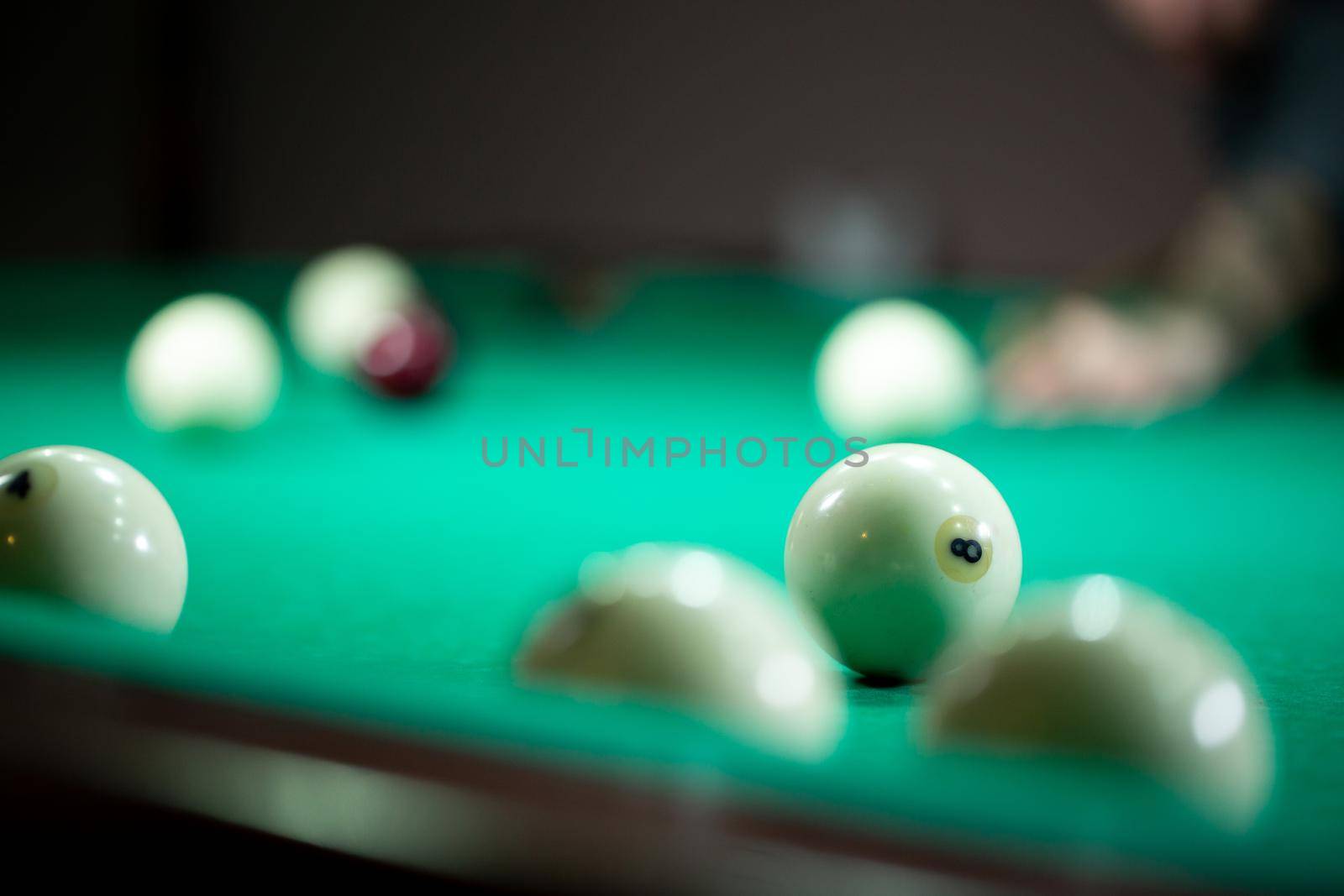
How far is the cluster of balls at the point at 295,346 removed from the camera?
7.92 feet

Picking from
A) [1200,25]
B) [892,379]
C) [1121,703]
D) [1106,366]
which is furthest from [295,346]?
[1121,703]

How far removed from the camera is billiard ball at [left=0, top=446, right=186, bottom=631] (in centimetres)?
125

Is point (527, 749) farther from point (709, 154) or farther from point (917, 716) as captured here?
point (709, 154)

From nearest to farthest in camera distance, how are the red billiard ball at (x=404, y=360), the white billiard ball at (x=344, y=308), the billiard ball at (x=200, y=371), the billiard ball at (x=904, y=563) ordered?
the billiard ball at (x=904, y=563) → the billiard ball at (x=200, y=371) → the red billiard ball at (x=404, y=360) → the white billiard ball at (x=344, y=308)

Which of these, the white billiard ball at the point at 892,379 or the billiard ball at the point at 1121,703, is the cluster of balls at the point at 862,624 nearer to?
the billiard ball at the point at 1121,703

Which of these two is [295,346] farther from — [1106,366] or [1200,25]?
[1200,25]

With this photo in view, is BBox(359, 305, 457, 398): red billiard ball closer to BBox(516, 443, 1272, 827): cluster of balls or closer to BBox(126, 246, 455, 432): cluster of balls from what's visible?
BBox(126, 246, 455, 432): cluster of balls

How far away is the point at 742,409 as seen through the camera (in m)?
2.77

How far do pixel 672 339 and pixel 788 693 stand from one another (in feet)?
9.20

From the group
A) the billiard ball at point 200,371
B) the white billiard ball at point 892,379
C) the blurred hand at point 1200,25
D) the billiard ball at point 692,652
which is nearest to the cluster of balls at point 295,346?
the billiard ball at point 200,371

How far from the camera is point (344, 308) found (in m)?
3.27

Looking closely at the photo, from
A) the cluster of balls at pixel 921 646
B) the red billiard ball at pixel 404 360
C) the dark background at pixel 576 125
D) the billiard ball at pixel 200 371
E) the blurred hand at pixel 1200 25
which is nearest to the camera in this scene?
the cluster of balls at pixel 921 646

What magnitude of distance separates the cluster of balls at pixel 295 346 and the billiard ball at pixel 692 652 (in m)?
1.54

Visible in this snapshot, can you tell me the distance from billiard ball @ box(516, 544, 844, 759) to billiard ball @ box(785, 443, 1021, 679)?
0.19 metres
